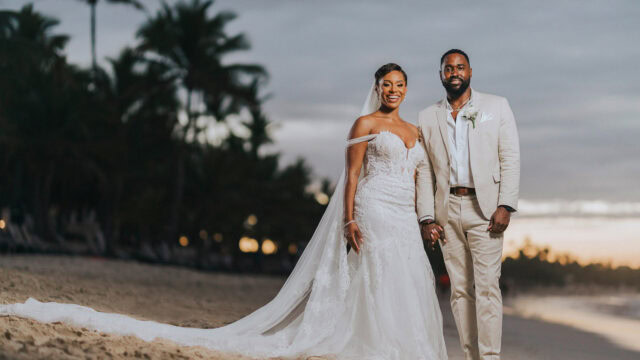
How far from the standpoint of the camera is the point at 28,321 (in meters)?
5.15

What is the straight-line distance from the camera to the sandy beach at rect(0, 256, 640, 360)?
4.47 metres

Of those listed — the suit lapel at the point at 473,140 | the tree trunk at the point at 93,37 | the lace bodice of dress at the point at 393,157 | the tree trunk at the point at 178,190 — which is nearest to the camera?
the suit lapel at the point at 473,140

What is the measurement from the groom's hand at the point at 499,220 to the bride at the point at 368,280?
0.66 metres

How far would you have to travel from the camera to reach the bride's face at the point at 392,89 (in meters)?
5.05

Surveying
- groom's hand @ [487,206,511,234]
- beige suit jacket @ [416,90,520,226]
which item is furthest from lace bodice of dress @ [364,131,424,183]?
groom's hand @ [487,206,511,234]

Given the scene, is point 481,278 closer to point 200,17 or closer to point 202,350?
point 202,350

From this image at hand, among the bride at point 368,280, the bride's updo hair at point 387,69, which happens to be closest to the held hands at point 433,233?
the bride at point 368,280

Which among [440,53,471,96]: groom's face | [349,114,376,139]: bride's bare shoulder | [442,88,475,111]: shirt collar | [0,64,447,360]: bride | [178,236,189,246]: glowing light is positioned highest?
[440,53,471,96]: groom's face

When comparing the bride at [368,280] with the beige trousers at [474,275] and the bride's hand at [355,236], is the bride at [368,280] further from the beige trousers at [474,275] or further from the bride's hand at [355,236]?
the beige trousers at [474,275]

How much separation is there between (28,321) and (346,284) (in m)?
2.38

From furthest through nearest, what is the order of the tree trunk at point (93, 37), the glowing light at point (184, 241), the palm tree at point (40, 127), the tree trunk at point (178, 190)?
the glowing light at point (184, 241), the tree trunk at point (93, 37), the tree trunk at point (178, 190), the palm tree at point (40, 127)

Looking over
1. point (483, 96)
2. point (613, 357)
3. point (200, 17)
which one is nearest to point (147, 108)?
point (200, 17)

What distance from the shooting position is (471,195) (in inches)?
A: 193

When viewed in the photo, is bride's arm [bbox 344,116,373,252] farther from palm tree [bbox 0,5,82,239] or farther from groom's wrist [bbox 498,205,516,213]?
palm tree [bbox 0,5,82,239]
